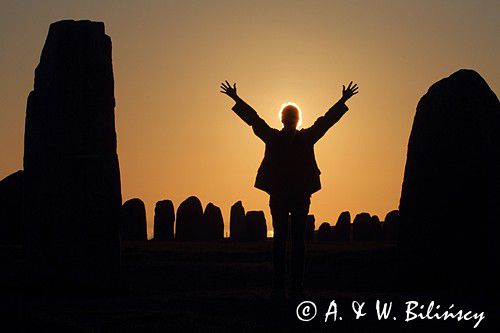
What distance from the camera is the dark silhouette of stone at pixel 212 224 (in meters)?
35.6

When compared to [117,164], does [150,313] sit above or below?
below

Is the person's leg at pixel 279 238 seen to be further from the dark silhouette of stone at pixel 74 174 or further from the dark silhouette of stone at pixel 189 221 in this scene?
the dark silhouette of stone at pixel 189 221

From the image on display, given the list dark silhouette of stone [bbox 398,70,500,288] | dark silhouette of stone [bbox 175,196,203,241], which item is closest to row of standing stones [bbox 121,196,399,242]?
dark silhouette of stone [bbox 175,196,203,241]

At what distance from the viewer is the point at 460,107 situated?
1253 cm

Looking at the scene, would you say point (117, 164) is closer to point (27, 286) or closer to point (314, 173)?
point (27, 286)

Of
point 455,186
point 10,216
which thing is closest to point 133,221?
point 10,216

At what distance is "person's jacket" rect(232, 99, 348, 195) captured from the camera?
363 inches

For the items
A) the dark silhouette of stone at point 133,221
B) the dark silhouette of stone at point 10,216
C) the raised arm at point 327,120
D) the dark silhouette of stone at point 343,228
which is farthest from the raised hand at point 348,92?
the dark silhouette of stone at point 343,228

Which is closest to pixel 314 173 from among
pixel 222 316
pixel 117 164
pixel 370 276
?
pixel 222 316

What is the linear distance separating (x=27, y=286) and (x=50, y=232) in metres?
0.72

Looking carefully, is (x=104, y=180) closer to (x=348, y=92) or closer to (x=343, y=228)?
(x=348, y=92)

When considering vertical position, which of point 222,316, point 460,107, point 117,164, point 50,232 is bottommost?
point 222,316

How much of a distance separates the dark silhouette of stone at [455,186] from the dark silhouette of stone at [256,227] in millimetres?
23738

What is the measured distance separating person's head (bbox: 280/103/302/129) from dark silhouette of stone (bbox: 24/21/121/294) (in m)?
2.99
